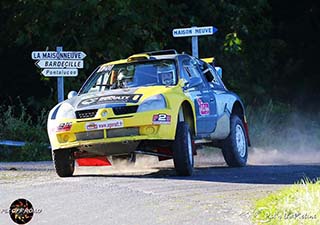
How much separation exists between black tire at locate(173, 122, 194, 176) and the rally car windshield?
115 cm

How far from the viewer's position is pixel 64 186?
1055 centimetres

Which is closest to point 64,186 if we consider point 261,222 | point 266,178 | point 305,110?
point 266,178

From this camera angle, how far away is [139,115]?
11.4 meters

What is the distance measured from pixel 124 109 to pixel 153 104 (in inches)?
15.6

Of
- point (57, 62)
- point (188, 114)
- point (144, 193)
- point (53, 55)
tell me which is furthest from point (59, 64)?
point (144, 193)

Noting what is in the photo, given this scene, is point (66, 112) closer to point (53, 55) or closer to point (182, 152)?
point (182, 152)

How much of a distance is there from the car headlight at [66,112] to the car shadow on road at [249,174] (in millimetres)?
950

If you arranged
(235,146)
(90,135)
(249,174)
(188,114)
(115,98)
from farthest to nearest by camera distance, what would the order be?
(235,146)
(188,114)
(249,174)
(115,98)
(90,135)

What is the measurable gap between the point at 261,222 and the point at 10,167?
24.1ft

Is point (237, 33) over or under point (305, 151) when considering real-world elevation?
over

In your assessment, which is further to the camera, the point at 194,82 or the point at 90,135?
the point at 194,82

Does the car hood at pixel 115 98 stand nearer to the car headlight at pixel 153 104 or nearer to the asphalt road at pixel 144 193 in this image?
the car headlight at pixel 153 104

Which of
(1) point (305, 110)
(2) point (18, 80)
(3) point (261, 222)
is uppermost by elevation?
(3) point (261, 222)

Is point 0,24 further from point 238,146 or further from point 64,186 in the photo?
point 64,186
